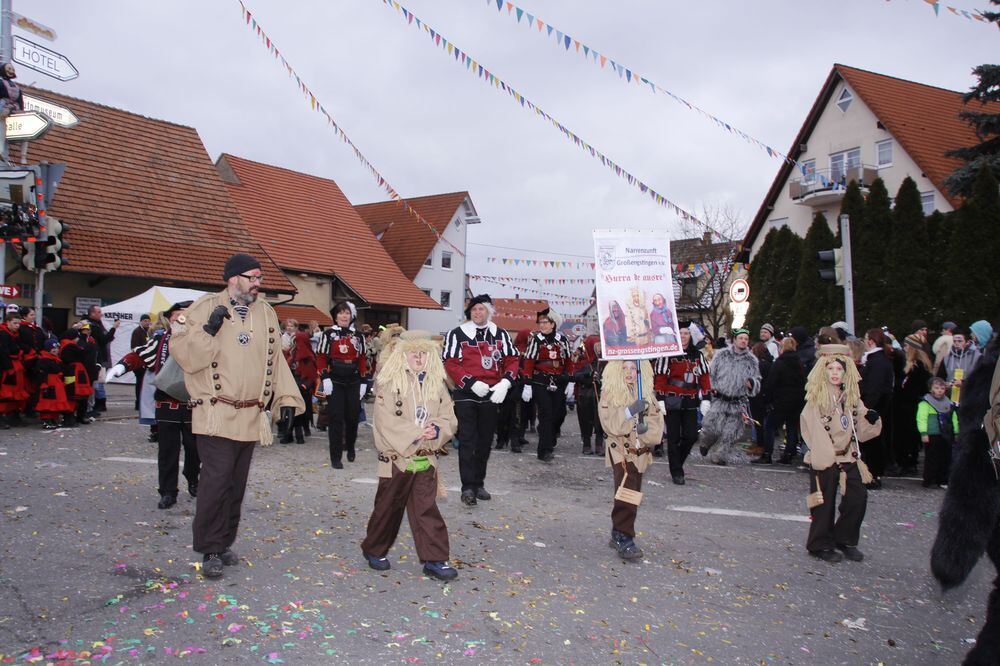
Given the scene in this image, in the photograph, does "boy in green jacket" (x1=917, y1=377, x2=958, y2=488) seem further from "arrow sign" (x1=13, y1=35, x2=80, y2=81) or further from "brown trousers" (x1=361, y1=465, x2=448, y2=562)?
"arrow sign" (x1=13, y1=35, x2=80, y2=81)

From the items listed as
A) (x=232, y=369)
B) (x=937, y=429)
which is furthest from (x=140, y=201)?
(x=937, y=429)

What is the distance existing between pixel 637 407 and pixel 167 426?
168 inches

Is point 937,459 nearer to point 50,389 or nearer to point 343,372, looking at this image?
point 343,372

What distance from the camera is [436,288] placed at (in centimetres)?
4278

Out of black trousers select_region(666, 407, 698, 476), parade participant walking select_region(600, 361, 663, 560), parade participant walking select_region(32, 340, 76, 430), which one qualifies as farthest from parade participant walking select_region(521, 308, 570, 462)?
parade participant walking select_region(32, 340, 76, 430)

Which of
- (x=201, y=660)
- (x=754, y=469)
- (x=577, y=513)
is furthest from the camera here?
(x=754, y=469)

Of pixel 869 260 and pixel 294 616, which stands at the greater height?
pixel 869 260

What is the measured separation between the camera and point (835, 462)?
20.3 ft

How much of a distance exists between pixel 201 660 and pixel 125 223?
73.4 feet

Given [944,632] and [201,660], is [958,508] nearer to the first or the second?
[944,632]

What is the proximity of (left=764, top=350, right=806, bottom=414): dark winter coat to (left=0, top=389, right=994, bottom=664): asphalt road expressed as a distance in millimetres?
2936

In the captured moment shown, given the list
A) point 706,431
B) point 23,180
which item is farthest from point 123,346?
point 706,431

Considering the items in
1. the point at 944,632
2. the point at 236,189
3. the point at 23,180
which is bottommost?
the point at 944,632

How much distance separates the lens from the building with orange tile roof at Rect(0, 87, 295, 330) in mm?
22047
